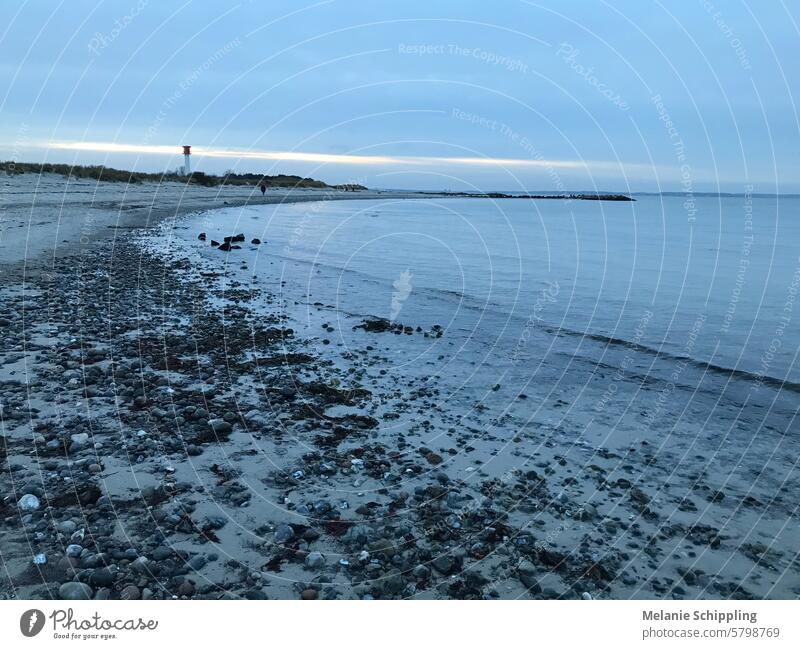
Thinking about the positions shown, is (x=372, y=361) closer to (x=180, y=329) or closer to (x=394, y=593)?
(x=180, y=329)

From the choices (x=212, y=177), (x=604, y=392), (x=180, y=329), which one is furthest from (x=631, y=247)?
(x=212, y=177)

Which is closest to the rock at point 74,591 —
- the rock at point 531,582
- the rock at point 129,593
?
the rock at point 129,593

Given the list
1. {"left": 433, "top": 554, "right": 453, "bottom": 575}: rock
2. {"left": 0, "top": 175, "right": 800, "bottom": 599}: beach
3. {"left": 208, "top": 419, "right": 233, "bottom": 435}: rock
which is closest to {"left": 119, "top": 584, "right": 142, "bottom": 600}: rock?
{"left": 0, "top": 175, "right": 800, "bottom": 599}: beach

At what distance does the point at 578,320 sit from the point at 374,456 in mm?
13314

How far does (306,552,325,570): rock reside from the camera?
19.1ft

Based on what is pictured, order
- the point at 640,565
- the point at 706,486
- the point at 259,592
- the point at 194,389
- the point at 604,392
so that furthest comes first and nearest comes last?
the point at 604,392 → the point at 194,389 → the point at 706,486 → the point at 640,565 → the point at 259,592

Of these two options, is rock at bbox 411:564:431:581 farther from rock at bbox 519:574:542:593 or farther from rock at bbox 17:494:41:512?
rock at bbox 17:494:41:512

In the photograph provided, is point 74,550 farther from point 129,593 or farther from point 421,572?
point 421,572

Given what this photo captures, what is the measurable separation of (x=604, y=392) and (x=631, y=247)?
38.3m

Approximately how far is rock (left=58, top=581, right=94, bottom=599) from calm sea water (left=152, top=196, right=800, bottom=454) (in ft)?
23.0

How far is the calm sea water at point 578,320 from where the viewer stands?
11.5 m

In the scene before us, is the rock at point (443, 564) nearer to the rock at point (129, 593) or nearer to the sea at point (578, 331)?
the rock at point (129, 593)

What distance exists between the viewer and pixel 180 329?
14344 mm

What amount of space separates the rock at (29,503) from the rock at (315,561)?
3268 millimetres
